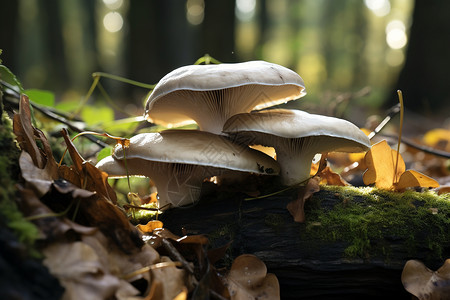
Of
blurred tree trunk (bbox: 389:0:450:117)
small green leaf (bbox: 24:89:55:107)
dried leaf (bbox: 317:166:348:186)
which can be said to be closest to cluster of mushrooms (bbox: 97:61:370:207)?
dried leaf (bbox: 317:166:348:186)

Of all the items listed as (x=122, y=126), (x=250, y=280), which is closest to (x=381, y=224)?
(x=250, y=280)

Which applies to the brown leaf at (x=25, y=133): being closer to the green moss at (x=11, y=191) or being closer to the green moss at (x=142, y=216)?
the green moss at (x=11, y=191)

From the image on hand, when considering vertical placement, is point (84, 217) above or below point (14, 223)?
below

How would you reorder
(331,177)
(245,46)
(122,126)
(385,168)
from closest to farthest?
(385,168) < (331,177) < (122,126) < (245,46)

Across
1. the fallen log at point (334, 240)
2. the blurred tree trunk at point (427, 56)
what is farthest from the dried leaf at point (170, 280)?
the blurred tree trunk at point (427, 56)

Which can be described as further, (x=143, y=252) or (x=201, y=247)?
(x=201, y=247)

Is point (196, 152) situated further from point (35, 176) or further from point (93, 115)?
point (93, 115)

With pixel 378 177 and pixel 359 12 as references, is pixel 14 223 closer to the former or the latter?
pixel 378 177

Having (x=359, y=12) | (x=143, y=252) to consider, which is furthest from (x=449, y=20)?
(x=359, y=12)
